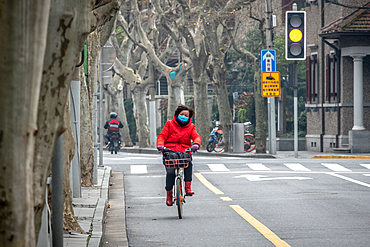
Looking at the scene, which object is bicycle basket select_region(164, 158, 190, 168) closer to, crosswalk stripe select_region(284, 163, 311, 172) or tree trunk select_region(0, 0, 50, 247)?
tree trunk select_region(0, 0, 50, 247)

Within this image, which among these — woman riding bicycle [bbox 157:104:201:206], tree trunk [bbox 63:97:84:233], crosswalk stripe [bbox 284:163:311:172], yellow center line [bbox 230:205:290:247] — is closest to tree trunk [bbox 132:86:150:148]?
crosswalk stripe [bbox 284:163:311:172]

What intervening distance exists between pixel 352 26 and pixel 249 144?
290 inches

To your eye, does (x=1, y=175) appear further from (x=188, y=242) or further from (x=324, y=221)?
(x=324, y=221)

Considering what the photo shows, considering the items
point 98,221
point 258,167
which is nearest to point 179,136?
point 98,221

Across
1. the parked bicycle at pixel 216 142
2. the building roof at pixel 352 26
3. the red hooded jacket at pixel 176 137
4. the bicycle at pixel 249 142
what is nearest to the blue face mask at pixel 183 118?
the red hooded jacket at pixel 176 137

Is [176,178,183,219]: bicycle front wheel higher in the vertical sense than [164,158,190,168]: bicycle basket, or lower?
lower

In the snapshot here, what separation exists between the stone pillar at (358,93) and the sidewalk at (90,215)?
1434 centimetres

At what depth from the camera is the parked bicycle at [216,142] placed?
29219 millimetres

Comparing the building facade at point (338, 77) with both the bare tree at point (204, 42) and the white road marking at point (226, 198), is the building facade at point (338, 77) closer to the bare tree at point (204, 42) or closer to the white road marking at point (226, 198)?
the bare tree at point (204, 42)

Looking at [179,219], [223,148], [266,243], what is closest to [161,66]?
[223,148]

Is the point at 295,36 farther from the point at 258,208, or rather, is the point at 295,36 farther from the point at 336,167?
the point at 258,208

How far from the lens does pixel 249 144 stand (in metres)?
29.4

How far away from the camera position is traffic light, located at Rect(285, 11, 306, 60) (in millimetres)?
20953

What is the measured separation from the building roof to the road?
28.3ft
